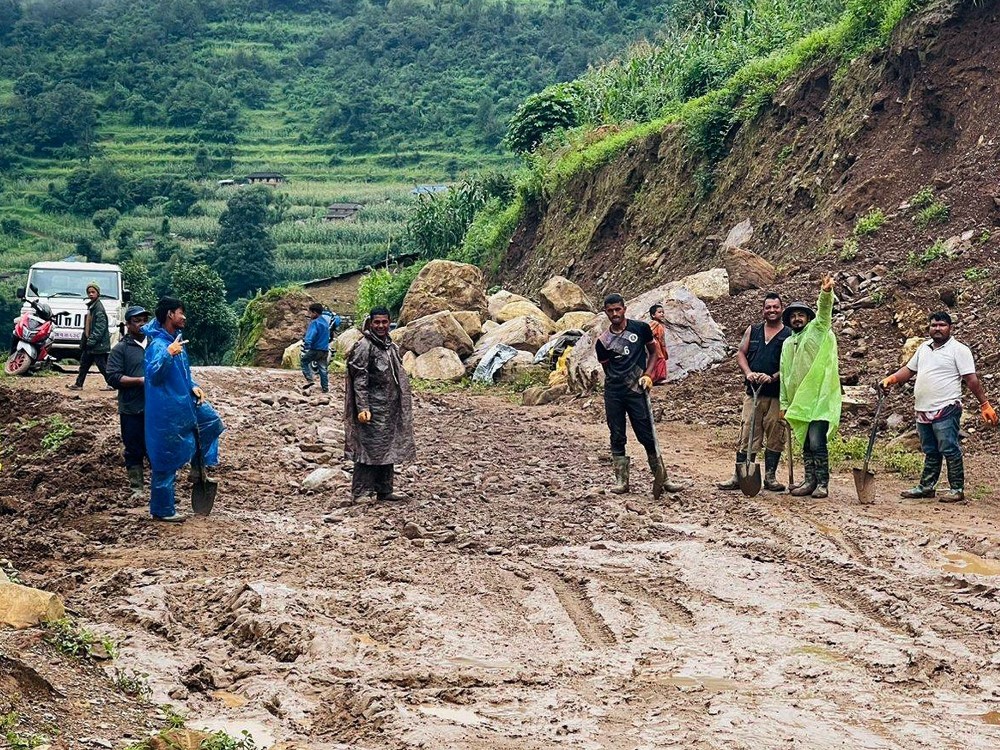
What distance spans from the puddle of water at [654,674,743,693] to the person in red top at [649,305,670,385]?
24.6ft

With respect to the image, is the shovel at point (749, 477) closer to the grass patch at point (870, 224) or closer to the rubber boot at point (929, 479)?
the rubber boot at point (929, 479)

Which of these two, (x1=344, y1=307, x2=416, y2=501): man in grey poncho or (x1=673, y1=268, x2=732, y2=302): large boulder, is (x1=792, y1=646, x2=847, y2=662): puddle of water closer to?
(x1=344, y1=307, x2=416, y2=501): man in grey poncho

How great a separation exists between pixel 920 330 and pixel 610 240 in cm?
1276

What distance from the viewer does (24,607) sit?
6.69 metres

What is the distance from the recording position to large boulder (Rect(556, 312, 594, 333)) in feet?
76.6

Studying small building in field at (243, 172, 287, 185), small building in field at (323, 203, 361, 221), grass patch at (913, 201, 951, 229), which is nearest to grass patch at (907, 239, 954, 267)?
grass patch at (913, 201, 951, 229)

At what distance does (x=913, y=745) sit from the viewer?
5.47 m

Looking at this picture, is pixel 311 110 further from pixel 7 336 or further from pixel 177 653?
pixel 177 653

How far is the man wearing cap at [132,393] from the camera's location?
35.7 feet

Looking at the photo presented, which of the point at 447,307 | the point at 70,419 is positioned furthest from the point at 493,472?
the point at 447,307

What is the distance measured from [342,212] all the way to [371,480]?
206 feet

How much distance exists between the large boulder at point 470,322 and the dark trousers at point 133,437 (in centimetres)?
1273

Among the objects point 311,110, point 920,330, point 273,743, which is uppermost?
point 311,110

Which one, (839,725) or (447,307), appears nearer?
(839,725)
